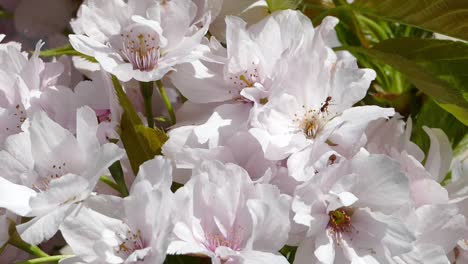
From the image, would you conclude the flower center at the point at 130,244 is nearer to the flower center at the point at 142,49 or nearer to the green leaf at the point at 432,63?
the flower center at the point at 142,49

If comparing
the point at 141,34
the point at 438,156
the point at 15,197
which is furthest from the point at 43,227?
the point at 438,156

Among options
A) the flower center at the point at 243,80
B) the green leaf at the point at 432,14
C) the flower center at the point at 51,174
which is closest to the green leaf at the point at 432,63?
the green leaf at the point at 432,14

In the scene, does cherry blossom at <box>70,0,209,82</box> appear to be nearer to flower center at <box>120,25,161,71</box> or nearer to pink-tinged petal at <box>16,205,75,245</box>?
flower center at <box>120,25,161,71</box>

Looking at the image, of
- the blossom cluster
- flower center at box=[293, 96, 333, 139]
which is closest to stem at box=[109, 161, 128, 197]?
the blossom cluster

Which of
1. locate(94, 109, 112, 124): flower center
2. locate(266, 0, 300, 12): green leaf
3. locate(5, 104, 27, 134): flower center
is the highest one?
locate(266, 0, 300, 12): green leaf

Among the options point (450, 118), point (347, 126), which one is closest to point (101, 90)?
point (347, 126)

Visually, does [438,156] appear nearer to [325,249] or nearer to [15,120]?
[325,249]

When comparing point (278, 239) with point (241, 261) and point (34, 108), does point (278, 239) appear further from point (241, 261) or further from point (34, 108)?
point (34, 108)
